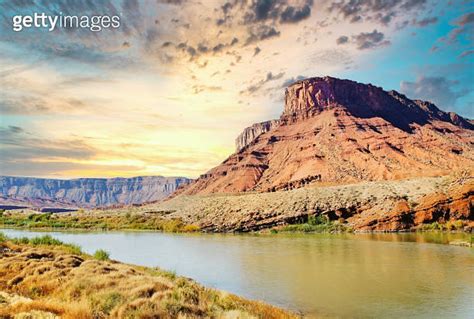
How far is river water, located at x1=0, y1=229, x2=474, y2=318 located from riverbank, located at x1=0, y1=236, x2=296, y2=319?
2.57m

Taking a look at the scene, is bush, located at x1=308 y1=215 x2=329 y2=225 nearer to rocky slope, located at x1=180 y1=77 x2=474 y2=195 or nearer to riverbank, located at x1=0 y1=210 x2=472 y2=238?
riverbank, located at x1=0 y1=210 x2=472 y2=238

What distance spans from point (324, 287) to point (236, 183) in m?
117

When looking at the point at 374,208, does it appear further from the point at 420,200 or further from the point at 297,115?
the point at 297,115

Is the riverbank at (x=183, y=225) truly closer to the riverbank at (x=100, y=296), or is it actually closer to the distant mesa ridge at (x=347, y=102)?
the riverbank at (x=100, y=296)

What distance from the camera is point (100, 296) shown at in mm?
9859

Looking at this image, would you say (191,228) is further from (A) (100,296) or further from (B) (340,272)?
(A) (100,296)

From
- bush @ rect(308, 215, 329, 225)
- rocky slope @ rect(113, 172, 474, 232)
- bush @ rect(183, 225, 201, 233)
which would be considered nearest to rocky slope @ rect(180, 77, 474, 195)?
rocky slope @ rect(113, 172, 474, 232)

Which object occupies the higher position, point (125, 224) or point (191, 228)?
point (125, 224)

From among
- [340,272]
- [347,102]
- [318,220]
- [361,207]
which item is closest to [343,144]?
[347,102]

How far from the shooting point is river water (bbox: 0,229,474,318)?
12.6m

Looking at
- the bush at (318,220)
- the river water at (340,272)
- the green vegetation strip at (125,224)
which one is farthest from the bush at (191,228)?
the river water at (340,272)

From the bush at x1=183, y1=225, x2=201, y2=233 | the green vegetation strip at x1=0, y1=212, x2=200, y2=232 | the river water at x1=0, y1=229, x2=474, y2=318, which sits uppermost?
the green vegetation strip at x1=0, y1=212, x2=200, y2=232

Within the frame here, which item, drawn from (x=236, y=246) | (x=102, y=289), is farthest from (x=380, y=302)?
(x=236, y=246)

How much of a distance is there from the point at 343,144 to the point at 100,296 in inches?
4410
